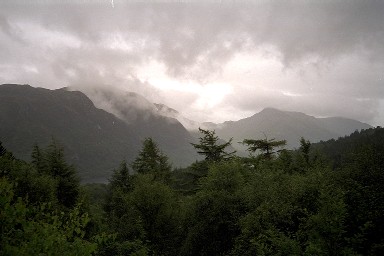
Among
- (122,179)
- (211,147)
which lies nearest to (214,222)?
(211,147)

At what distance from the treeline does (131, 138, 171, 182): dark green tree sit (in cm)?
51

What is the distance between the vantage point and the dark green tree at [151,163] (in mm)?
41688

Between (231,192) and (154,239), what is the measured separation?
9746 millimetres

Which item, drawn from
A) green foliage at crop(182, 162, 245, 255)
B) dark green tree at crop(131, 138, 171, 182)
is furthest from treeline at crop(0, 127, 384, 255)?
dark green tree at crop(131, 138, 171, 182)

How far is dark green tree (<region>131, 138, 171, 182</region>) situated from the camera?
41688 millimetres

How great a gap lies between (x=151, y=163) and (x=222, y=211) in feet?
63.6

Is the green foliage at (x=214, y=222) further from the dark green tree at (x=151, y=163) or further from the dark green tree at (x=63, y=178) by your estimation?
the dark green tree at (x=63, y=178)

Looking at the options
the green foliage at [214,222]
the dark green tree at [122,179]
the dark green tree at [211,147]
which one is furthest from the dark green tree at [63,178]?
the green foliage at [214,222]

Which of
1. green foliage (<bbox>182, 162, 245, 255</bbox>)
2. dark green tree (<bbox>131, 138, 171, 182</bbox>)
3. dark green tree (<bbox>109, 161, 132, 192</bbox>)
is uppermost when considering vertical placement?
dark green tree (<bbox>131, 138, 171, 182</bbox>)

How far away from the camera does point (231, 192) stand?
1053 inches

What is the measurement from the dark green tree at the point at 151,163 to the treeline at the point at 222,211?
514mm

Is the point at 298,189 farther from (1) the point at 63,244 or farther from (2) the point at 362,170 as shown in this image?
(1) the point at 63,244

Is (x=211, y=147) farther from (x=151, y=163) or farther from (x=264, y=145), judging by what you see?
(x=151, y=163)

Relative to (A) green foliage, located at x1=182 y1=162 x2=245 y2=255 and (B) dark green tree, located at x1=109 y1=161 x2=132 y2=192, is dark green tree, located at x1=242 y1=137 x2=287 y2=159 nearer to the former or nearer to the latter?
(A) green foliage, located at x1=182 y1=162 x2=245 y2=255
